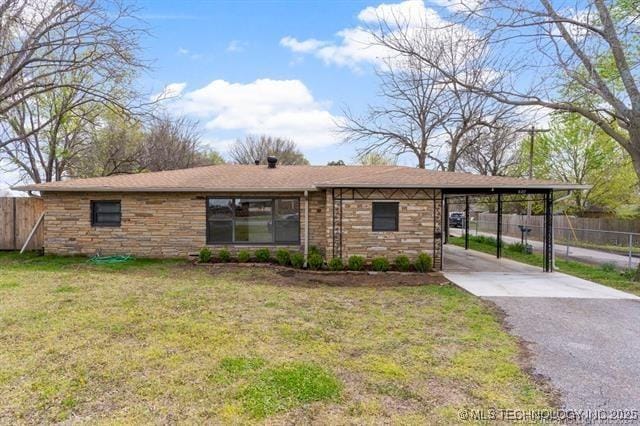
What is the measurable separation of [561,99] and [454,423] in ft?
36.1

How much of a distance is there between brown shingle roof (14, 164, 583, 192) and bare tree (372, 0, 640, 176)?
2.16 m

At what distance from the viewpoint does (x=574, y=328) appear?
5359 mm

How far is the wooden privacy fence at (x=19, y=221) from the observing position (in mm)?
12094

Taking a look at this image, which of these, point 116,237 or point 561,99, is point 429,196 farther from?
point 116,237

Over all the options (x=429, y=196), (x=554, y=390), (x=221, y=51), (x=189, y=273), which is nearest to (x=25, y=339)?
(x=189, y=273)

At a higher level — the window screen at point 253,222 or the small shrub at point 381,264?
the window screen at point 253,222

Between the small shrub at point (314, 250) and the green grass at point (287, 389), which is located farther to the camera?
the small shrub at point (314, 250)

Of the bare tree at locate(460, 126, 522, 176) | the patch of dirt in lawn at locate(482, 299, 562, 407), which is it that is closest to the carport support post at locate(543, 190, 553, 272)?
the patch of dirt in lawn at locate(482, 299, 562, 407)

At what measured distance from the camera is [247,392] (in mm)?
3389

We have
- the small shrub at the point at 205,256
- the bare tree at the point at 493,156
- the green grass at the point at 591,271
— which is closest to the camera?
the green grass at the point at 591,271

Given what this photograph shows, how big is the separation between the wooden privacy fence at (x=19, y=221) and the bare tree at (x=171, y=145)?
421 inches

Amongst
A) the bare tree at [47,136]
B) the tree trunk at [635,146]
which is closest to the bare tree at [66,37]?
the bare tree at [47,136]

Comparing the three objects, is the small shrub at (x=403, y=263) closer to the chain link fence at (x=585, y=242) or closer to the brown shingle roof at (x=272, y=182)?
the brown shingle roof at (x=272, y=182)

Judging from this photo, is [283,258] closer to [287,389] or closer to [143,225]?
[143,225]
